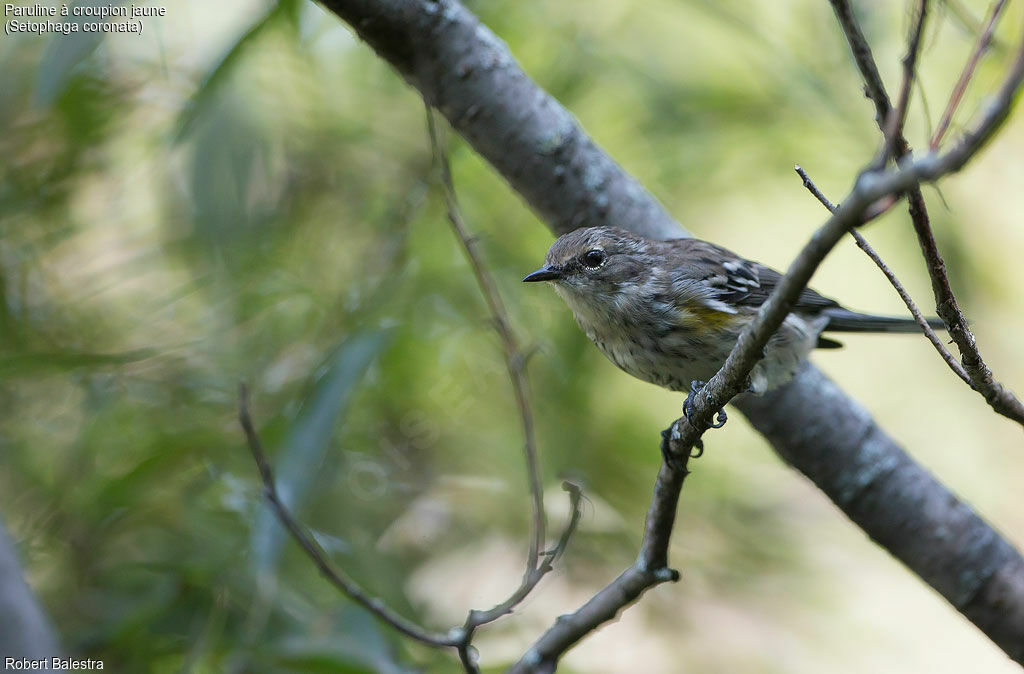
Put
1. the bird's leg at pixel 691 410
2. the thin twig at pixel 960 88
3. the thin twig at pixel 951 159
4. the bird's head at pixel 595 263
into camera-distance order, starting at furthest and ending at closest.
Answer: the bird's head at pixel 595 263
the bird's leg at pixel 691 410
the thin twig at pixel 960 88
the thin twig at pixel 951 159

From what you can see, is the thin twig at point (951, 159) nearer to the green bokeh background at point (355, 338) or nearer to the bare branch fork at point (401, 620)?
the bare branch fork at point (401, 620)

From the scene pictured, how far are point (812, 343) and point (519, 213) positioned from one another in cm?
147

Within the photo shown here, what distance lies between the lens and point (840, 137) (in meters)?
4.27

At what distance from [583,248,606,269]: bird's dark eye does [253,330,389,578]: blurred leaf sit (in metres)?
0.74

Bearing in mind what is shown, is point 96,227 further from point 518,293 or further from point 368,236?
point 518,293

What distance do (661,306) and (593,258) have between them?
284 mm

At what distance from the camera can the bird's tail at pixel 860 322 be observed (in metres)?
3.61

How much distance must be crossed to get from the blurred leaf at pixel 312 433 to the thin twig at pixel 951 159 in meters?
1.83

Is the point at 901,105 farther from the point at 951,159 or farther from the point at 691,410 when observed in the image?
the point at 691,410

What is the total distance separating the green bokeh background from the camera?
10.3 feet

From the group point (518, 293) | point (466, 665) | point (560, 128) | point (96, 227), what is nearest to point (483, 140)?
point (560, 128)

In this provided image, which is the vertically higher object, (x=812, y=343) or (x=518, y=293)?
(x=812, y=343)

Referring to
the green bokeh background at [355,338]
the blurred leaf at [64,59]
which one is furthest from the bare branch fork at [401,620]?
the blurred leaf at [64,59]

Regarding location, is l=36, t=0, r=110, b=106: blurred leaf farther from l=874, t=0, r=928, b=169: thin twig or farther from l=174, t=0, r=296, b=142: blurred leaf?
l=874, t=0, r=928, b=169: thin twig
